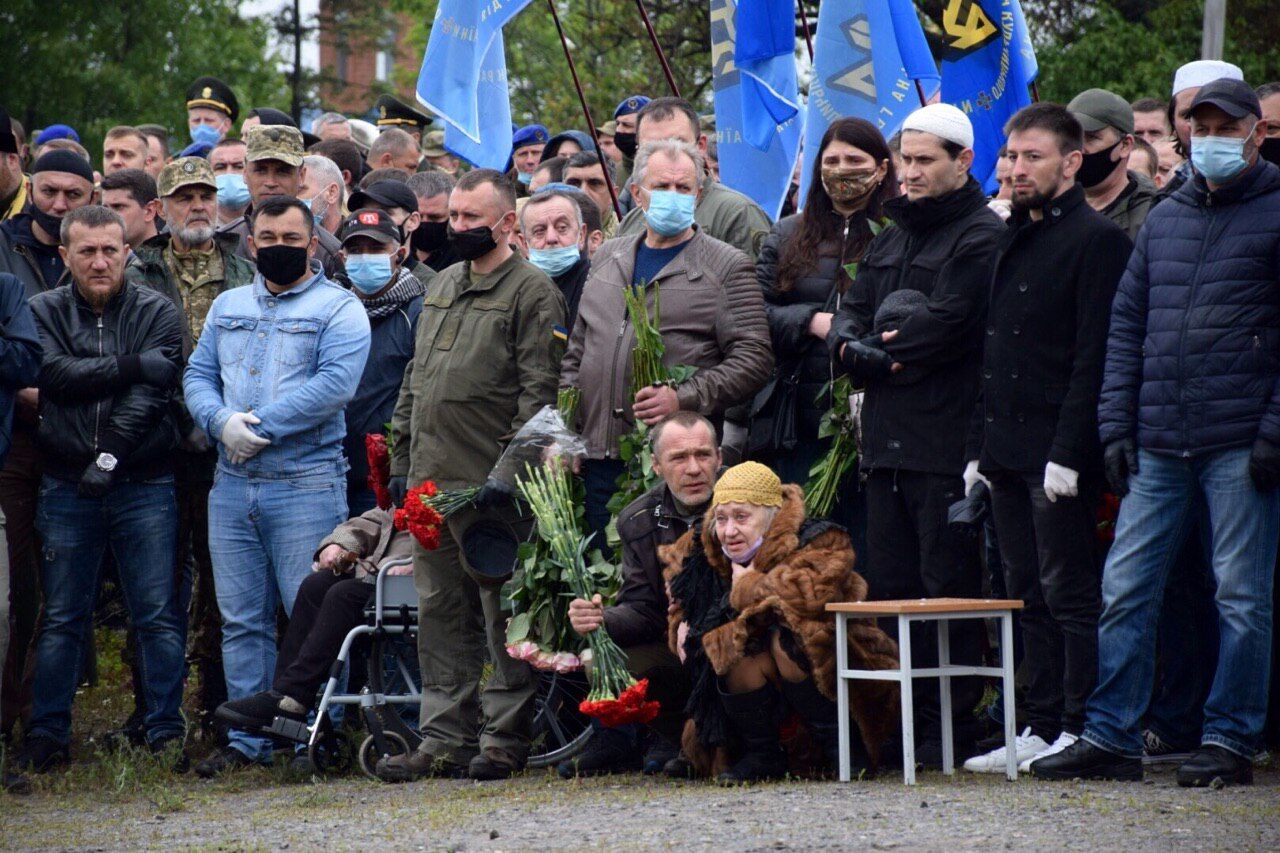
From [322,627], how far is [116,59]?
2685 centimetres

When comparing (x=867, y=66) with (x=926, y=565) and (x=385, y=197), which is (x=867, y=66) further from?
(x=926, y=565)

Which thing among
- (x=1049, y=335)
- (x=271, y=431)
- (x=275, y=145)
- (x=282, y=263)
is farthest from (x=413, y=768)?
(x=275, y=145)

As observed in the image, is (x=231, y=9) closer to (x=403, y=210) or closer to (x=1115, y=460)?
(x=403, y=210)

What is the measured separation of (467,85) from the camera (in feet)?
40.8

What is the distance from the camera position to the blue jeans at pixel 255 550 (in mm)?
9664

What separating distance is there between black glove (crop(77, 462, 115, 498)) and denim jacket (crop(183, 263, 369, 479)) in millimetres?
522

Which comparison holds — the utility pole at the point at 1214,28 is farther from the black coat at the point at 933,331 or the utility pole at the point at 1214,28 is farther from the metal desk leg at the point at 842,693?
the metal desk leg at the point at 842,693

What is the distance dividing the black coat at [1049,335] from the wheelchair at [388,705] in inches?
99.3

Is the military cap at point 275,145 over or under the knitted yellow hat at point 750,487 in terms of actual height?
over

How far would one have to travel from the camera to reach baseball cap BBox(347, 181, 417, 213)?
36.6 feet

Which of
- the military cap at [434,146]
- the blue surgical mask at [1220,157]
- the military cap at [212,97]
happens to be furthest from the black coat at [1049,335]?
the military cap at [434,146]

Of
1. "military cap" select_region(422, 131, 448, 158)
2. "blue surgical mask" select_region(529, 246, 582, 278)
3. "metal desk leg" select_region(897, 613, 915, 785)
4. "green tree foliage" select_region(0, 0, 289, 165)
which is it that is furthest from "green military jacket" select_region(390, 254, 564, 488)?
"green tree foliage" select_region(0, 0, 289, 165)

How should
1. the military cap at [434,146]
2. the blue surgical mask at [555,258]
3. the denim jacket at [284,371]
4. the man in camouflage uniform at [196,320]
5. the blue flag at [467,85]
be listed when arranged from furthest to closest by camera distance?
the military cap at [434,146] → the blue flag at [467,85] → the man in camouflage uniform at [196,320] → the blue surgical mask at [555,258] → the denim jacket at [284,371]

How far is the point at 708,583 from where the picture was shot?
8.34m
